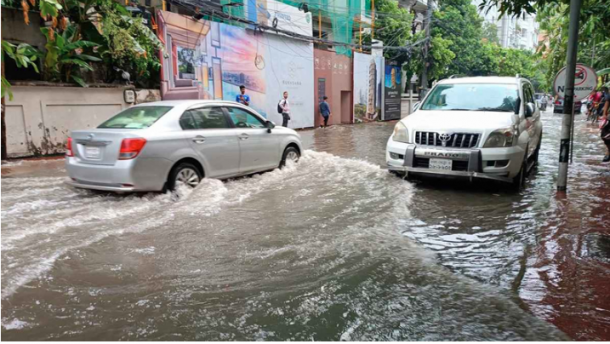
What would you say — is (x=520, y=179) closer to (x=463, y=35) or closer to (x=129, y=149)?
(x=129, y=149)

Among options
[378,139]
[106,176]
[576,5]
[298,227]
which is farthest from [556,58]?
[106,176]

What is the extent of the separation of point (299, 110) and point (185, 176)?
44.8ft

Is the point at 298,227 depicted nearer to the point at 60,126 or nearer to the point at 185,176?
the point at 185,176

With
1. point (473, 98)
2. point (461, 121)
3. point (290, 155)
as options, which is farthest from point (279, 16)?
point (461, 121)

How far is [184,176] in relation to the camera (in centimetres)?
659

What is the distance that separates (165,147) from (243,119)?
191cm

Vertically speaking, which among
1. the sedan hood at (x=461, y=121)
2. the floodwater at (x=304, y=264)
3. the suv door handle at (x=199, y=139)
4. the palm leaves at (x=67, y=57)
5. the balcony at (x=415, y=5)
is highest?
the balcony at (x=415, y=5)

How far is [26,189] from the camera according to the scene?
23.1ft

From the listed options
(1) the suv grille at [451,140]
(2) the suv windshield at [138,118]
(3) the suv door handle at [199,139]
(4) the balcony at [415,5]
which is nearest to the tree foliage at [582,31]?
(1) the suv grille at [451,140]

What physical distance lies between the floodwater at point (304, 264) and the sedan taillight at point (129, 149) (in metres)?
0.67

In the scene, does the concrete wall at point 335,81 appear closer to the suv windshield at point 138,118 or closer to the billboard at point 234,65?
the billboard at point 234,65

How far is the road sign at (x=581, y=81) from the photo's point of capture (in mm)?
8445

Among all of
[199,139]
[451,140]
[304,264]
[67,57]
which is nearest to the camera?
[304,264]

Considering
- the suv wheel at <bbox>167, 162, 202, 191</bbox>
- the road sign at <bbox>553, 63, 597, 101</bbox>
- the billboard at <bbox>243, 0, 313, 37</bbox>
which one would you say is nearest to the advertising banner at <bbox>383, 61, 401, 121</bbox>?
the billboard at <bbox>243, 0, 313, 37</bbox>
